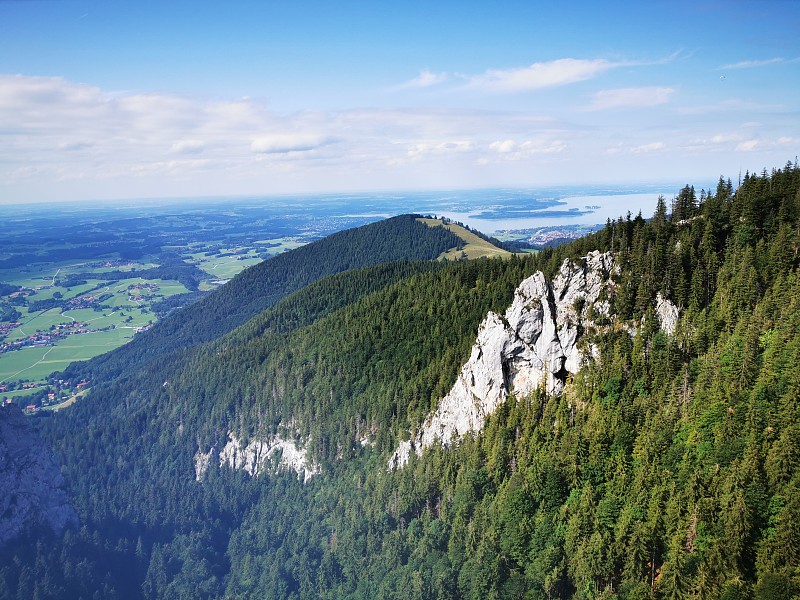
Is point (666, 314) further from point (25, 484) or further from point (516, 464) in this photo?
point (25, 484)

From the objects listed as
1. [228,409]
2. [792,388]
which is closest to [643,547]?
[792,388]

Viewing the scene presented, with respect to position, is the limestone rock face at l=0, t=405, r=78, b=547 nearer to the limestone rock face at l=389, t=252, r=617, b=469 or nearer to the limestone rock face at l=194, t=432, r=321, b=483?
the limestone rock face at l=194, t=432, r=321, b=483

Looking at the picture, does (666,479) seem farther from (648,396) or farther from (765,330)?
(765,330)

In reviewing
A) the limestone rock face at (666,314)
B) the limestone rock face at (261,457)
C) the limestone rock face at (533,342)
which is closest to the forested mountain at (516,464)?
the limestone rock face at (666,314)

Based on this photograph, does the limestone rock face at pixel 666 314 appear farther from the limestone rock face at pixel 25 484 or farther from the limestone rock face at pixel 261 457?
the limestone rock face at pixel 25 484

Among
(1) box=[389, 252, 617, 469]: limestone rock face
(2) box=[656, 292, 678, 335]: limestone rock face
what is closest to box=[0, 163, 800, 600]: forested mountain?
(2) box=[656, 292, 678, 335]: limestone rock face
